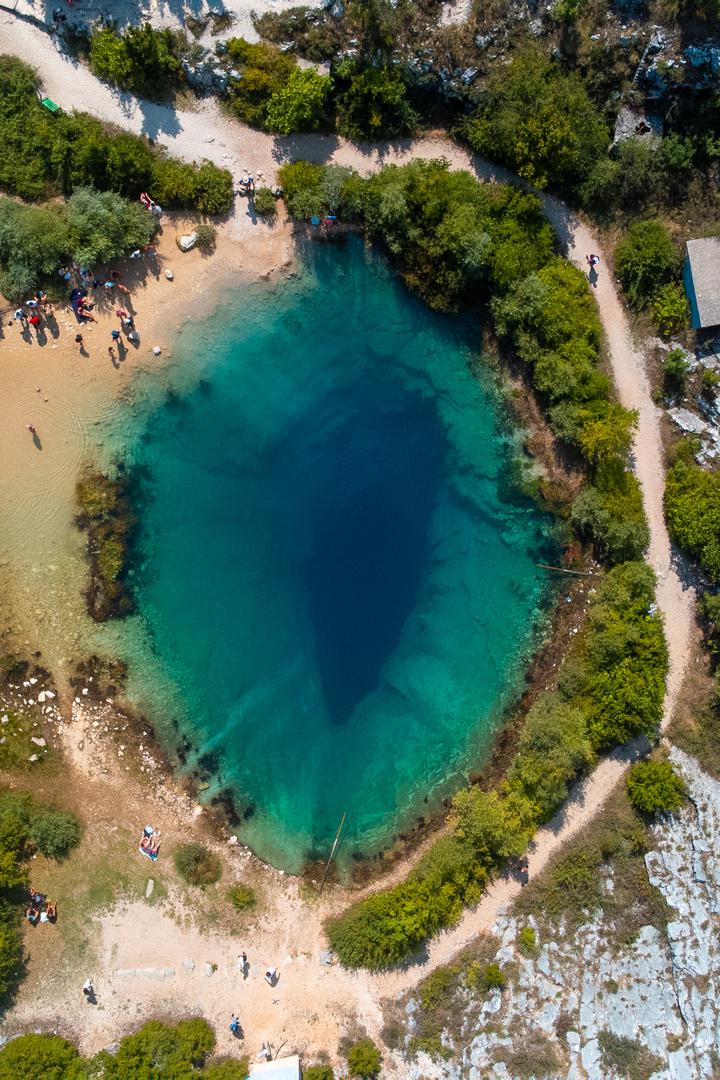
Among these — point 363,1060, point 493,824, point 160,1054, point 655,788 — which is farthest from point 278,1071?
point 655,788

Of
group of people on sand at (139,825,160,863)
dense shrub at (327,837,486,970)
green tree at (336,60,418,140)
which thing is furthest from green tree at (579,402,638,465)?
group of people on sand at (139,825,160,863)

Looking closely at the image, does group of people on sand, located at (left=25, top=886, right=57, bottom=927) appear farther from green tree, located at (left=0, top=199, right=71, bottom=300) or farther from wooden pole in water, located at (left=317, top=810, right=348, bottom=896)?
green tree, located at (left=0, top=199, right=71, bottom=300)

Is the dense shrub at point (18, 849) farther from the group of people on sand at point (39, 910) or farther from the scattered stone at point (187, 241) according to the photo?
the scattered stone at point (187, 241)

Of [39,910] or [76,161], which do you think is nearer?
[76,161]

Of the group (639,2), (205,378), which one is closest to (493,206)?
(639,2)

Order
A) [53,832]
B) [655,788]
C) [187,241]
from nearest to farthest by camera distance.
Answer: [655,788] → [53,832] → [187,241]

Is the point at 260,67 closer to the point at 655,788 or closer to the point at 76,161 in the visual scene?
the point at 76,161

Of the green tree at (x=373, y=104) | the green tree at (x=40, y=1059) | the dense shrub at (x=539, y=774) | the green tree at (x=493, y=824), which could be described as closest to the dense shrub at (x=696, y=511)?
the dense shrub at (x=539, y=774)
